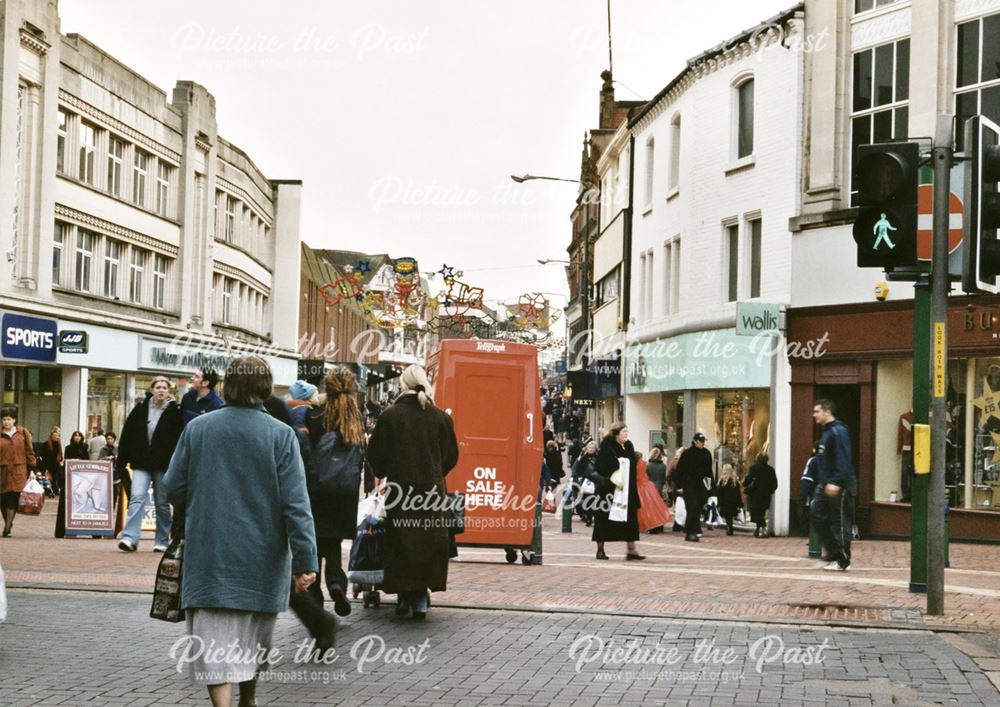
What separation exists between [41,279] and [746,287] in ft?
52.0

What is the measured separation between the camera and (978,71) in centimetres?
2092

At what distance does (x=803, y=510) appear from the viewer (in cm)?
2180

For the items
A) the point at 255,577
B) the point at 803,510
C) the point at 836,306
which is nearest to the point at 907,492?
the point at 803,510

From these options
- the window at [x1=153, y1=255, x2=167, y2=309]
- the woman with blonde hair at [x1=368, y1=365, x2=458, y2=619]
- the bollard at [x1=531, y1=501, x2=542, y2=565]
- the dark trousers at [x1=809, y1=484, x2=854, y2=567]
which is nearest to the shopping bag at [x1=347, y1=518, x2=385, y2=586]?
the woman with blonde hair at [x1=368, y1=365, x2=458, y2=619]

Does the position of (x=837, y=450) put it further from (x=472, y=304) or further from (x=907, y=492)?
(x=472, y=304)

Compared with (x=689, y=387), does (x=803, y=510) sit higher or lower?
lower

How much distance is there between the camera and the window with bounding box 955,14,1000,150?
20.6m

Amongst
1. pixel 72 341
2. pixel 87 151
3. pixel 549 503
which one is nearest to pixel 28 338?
pixel 72 341

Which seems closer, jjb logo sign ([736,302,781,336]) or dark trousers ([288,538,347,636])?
dark trousers ([288,538,347,636])

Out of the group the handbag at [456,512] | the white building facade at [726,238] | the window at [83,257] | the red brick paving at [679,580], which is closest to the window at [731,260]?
the white building facade at [726,238]

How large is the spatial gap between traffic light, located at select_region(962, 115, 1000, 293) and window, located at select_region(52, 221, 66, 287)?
25398 mm

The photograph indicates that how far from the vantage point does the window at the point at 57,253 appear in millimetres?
31438

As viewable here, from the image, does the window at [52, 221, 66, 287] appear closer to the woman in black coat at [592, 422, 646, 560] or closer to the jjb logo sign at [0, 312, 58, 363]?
the jjb logo sign at [0, 312, 58, 363]

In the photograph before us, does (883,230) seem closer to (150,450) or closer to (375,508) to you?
(375,508)
